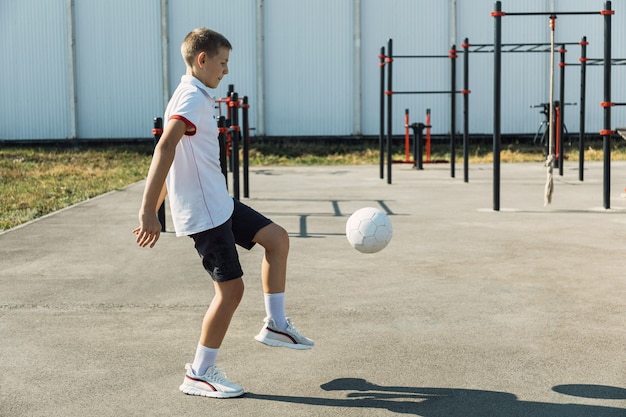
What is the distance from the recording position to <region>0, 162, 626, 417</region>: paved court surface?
3.93m

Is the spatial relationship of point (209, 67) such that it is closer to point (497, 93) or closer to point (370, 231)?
point (370, 231)

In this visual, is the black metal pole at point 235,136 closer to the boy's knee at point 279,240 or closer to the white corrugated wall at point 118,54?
the boy's knee at point 279,240

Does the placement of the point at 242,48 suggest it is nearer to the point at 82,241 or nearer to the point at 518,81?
the point at 518,81

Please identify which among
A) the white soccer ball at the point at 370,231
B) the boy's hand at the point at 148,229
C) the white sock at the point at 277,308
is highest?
the boy's hand at the point at 148,229

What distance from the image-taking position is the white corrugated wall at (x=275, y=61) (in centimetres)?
2744

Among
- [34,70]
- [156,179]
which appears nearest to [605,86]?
[156,179]

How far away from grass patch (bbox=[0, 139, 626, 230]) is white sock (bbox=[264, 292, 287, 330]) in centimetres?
732

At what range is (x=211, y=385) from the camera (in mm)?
3965

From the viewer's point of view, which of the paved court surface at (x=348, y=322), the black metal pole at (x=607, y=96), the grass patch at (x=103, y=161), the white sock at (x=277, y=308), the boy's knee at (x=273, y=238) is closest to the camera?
the paved court surface at (x=348, y=322)

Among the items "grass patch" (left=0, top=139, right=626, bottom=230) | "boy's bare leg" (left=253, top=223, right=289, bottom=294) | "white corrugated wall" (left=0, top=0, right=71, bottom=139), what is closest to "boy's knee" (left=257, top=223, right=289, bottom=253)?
"boy's bare leg" (left=253, top=223, right=289, bottom=294)

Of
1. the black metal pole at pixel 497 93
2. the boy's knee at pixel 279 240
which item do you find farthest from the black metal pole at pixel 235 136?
the boy's knee at pixel 279 240

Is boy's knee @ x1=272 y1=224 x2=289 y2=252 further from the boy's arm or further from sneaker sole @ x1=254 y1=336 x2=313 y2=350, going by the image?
the boy's arm

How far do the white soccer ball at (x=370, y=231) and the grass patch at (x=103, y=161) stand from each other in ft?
21.7

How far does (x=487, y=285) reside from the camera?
21.1 feet
